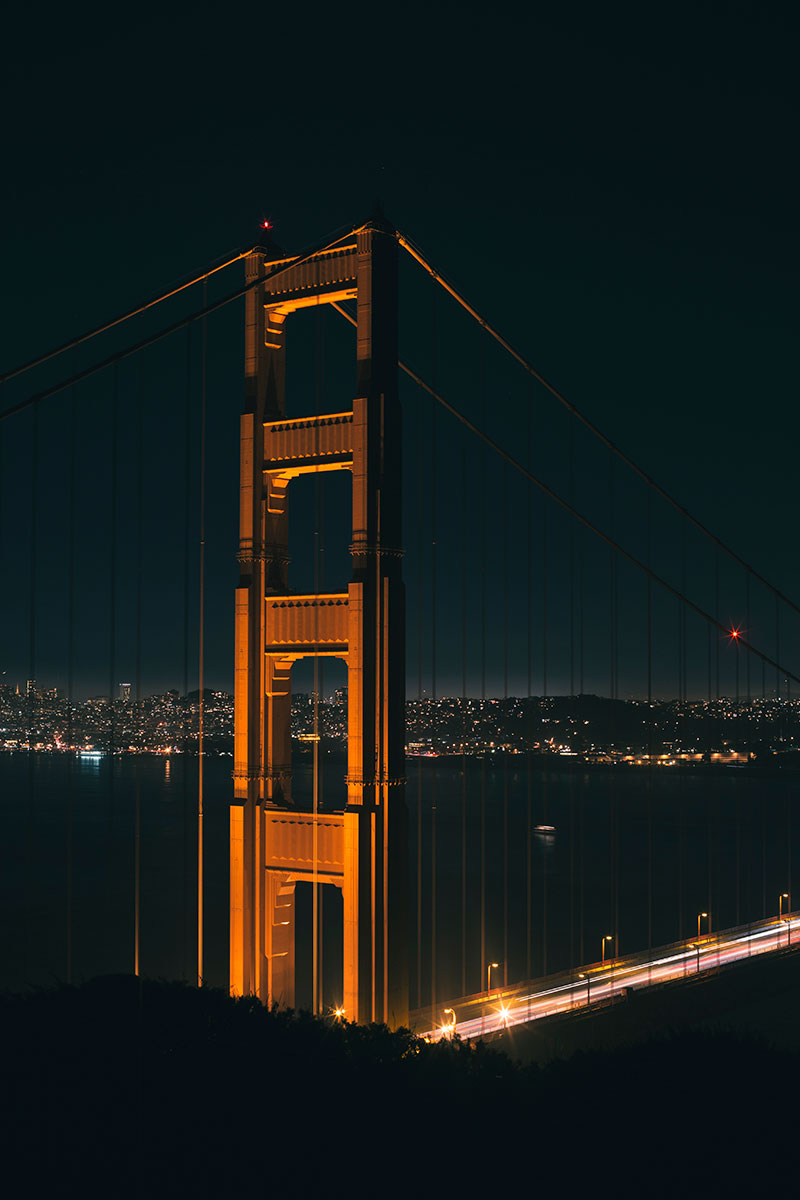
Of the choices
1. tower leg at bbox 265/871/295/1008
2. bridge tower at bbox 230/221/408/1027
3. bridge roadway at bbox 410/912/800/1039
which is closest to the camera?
bridge tower at bbox 230/221/408/1027

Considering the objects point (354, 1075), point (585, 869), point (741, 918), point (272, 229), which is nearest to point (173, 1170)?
point (354, 1075)

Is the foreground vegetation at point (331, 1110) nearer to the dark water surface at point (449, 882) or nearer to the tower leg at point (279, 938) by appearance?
the tower leg at point (279, 938)

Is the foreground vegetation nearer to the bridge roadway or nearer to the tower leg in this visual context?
the tower leg

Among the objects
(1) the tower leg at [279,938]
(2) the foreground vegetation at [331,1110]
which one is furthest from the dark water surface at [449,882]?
(2) the foreground vegetation at [331,1110]

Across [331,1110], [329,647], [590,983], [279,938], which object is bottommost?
[590,983]

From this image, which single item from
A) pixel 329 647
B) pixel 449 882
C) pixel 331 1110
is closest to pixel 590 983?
pixel 329 647

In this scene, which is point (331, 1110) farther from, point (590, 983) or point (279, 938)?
point (590, 983)

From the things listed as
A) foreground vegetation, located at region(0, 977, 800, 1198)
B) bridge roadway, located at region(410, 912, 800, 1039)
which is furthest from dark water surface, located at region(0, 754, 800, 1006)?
foreground vegetation, located at region(0, 977, 800, 1198)
